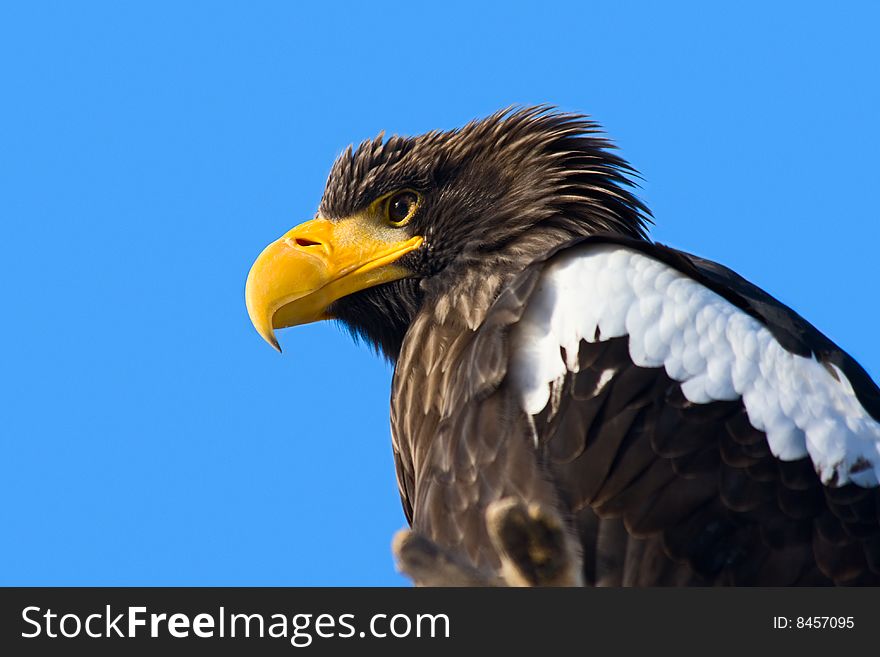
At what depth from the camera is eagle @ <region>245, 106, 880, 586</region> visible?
394cm

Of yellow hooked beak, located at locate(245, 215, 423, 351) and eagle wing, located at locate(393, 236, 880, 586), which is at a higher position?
yellow hooked beak, located at locate(245, 215, 423, 351)

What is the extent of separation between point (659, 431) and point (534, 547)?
1.58 ft

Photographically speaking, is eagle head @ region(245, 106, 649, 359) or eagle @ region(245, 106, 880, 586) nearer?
eagle @ region(245, 106, 880, 586)

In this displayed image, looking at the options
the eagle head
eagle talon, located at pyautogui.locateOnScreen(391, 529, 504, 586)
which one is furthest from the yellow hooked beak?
eagle talon, located at pyautogui.locateOnScreen(391, 529, 504, 586)

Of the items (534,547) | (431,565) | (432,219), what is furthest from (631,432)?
(432,219)

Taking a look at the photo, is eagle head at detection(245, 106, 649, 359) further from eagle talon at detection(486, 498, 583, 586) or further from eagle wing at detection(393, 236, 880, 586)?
eagle talon at detection(486, 498, 583, 586)

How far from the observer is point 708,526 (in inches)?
155

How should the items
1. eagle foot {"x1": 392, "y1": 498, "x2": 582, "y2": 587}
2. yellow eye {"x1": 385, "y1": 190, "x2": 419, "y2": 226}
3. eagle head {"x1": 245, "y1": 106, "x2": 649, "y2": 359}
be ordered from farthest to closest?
yellow eye {"x1": 385, "y1": 190, "x2": 419, "y2": 226}
eagle head {"x1": 245, "y1": 106, "x2": 649, "y2": 359}
eagle foot {"x1": 392, "y1": 498, "x2": 582, "y2": 587}
